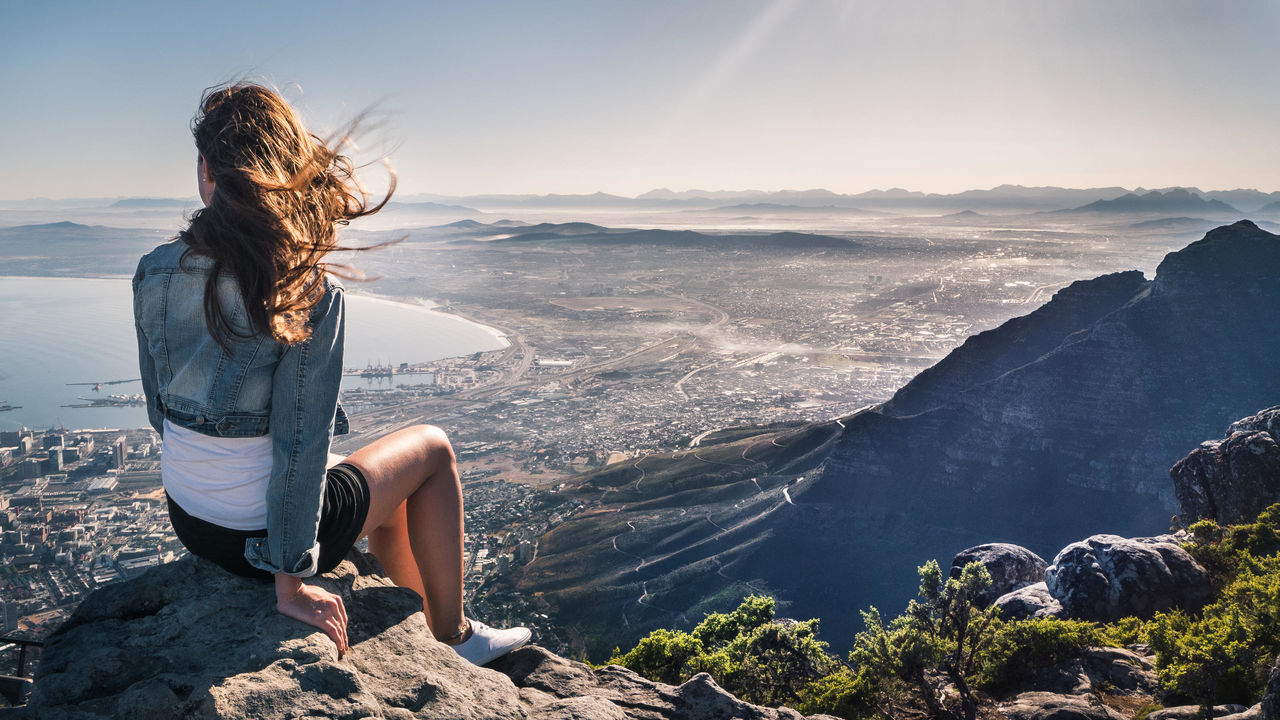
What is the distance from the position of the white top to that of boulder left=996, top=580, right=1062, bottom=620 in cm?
1173

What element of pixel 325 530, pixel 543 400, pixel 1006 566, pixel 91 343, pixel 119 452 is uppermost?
pixel 325 530

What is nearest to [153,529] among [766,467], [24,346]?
[766,467]

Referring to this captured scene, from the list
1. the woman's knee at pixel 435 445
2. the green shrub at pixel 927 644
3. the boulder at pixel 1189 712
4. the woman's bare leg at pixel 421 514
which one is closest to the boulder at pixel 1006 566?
the green shrub at pixel 927 644

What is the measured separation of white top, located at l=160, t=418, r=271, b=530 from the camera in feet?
10.9

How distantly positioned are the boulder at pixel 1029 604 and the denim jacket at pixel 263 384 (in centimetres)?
1162

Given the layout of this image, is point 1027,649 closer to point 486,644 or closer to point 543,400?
point 486,644

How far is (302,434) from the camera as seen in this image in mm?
3295

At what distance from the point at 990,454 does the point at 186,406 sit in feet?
142

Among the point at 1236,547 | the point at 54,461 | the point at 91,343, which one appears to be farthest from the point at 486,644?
the point at 91,343

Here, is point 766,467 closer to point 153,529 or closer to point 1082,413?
point 1082,413

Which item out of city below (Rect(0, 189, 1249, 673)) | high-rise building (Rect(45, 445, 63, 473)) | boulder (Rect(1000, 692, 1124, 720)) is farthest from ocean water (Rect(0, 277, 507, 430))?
boulder (Rect(1000, 692, 1124, 720))

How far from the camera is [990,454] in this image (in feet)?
133

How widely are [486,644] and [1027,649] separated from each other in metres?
6.39

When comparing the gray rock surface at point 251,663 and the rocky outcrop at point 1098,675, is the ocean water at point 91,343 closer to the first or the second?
the rocky outcrop at point 1098,675
